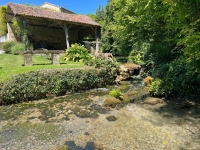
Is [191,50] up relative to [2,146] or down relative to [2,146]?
up

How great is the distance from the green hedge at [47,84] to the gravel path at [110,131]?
1278 mm

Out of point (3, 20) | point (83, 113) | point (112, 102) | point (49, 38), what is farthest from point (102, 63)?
point (3, 20)

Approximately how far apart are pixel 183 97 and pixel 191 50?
354 centimetres

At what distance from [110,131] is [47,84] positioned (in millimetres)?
4490

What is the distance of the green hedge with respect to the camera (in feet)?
24.6

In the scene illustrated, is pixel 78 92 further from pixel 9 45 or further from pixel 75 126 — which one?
pixel 9 45

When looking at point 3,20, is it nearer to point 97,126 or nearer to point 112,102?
point 112,102

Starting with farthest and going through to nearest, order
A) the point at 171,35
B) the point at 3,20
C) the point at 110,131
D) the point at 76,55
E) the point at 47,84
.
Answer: the point at 3,20, the point at 76,55, the point at 171,35, the point at 47,84, the point at 110,131

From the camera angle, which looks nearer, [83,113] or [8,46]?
[83,113]

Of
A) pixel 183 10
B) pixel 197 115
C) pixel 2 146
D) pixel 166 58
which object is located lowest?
pixel 2 146

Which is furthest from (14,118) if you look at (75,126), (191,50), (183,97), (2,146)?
(183,97)

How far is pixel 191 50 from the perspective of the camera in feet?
16.4

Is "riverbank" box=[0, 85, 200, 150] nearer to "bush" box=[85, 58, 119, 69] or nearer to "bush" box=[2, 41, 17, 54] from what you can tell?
"bush" box=[85, 58, 119, 69]

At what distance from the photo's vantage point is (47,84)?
27.4 ft
